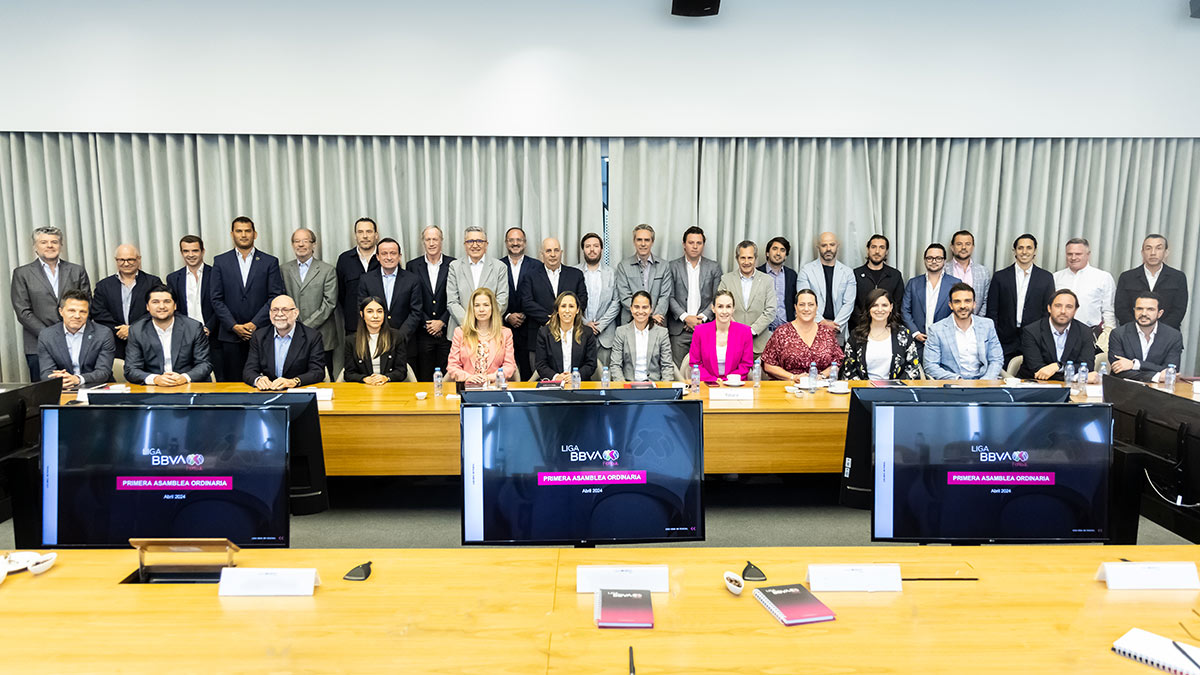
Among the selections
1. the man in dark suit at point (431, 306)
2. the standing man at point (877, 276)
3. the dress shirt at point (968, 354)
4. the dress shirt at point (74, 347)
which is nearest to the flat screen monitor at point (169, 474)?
the dress shirt at point (74, 347)

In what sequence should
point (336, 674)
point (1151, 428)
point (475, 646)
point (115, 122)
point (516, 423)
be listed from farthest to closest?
point (115, 122) < point (1151, 428) < point (516, 423) < point (475, 646) < point (336, 674)

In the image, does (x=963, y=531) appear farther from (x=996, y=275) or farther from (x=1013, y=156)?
(x=1013, y=156)

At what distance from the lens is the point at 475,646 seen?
148cm

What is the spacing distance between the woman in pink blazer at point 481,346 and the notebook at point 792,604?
3.16 m

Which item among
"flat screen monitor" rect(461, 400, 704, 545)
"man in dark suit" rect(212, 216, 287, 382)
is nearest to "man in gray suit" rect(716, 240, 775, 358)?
"man in dark suit" rect(212, 216, 287, 382)

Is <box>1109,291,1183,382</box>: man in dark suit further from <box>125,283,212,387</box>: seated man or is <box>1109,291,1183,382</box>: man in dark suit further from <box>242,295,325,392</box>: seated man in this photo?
<box>125,283,212,387</box>: seated man

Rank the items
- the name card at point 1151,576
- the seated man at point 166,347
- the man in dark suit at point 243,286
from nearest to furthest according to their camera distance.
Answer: the name card at point 1151,576 < the seated man at point 166,347 < the man in dark suit at point 243,286

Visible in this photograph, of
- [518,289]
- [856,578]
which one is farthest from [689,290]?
[856,578]

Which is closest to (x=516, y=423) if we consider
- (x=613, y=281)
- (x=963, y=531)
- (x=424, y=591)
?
(x=424, y=591)

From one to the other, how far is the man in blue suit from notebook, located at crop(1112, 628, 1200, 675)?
15.9 feet

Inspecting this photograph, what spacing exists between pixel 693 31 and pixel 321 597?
575cm

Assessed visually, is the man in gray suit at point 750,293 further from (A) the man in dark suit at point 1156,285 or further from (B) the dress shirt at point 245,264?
(B) the dress shirt at point 245,264

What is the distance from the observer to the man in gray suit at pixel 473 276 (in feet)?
19.3

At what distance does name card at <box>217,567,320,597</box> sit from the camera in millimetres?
1688
